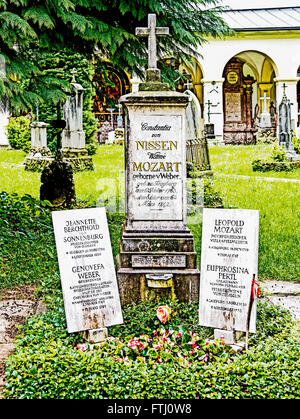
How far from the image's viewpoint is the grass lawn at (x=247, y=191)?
6547 mm

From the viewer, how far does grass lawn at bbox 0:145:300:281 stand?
6547mm

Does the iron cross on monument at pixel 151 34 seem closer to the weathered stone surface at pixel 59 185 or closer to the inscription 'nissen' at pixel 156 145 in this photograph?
the inscription 'nissen' at pixel 156 145

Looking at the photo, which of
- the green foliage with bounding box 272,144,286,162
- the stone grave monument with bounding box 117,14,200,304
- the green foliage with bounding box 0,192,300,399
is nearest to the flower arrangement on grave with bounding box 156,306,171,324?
the green foliage with bounding box 0,192,300,399

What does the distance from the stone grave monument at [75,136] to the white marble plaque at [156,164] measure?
9.51m

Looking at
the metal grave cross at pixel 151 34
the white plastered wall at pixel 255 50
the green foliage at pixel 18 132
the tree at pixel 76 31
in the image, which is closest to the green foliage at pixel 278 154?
the tree at pixel 76 31

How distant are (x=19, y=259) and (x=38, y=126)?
30.7 feet

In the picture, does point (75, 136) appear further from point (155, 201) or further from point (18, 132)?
point (155, 201)

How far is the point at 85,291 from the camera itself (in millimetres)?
4000

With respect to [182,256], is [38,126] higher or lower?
higher

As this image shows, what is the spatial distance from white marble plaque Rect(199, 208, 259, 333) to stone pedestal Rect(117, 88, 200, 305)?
69 centimetres

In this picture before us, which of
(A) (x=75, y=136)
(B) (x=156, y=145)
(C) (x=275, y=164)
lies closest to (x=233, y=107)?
(C) (x=275, y=164)

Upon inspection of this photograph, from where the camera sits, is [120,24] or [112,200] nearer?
[120,24]
